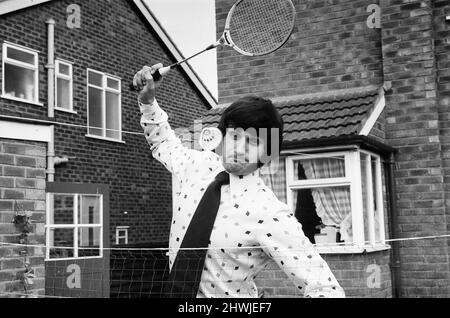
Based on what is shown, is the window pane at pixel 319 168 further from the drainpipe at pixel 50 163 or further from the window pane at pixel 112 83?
the window pane at pixel 112 83

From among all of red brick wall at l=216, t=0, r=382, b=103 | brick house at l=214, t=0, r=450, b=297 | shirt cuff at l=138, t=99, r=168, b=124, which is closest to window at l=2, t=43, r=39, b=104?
red brick wall at l=216, t=0, r=382, b=103

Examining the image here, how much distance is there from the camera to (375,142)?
6652 mm

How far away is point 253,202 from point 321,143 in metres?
4.33

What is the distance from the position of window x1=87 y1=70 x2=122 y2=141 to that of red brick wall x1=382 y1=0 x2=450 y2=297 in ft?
17.9

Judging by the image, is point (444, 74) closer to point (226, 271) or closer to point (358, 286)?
point (358, 286)

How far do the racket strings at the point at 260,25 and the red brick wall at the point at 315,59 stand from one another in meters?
1.97

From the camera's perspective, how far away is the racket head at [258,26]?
3939 mm

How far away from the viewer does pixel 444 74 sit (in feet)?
23.5

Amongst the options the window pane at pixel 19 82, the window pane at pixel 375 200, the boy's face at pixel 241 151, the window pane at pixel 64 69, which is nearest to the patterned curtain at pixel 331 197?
the window pane at pixel 375 200

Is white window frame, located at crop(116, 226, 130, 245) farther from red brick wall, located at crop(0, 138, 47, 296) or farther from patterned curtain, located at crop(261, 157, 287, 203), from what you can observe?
red brick wall, located at crop(0, 138, 47, 296)

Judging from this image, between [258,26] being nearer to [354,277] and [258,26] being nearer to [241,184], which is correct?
[241,184]

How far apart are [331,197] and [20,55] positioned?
18.8ft

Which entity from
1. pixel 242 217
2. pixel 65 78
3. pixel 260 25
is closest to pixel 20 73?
pixel 65 78

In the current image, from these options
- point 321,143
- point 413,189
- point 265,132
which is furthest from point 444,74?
point 265,132
